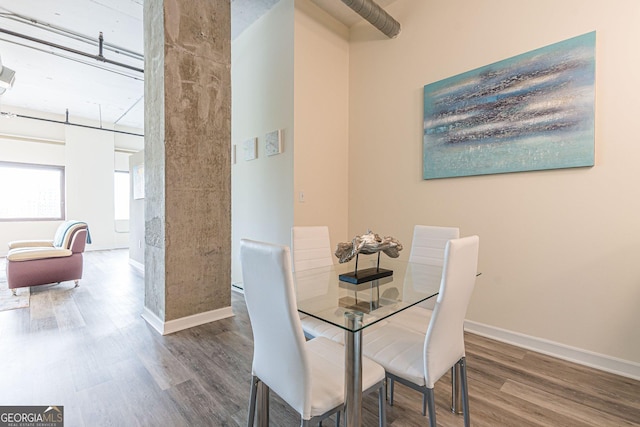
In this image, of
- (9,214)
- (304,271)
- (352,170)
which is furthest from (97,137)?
(304,271)

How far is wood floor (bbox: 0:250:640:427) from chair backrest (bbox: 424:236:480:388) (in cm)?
56

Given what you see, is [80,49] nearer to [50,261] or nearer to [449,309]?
[50,261]

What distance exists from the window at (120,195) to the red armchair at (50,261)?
364 cm

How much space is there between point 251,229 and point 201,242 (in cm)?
96

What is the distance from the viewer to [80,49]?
428 centimetres

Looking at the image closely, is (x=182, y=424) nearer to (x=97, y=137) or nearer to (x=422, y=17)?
(x=422, y=17)

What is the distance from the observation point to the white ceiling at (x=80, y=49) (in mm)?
3352

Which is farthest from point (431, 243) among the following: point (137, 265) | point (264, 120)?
point (137, 265)

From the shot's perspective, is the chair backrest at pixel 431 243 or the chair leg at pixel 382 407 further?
the chair backrest at pixel 431 243

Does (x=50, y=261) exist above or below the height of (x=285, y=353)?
below

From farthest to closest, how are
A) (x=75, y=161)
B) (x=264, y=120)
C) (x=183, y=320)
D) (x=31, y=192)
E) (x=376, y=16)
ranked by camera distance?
(x=75, y=161) → (x=31, y=192) → (x=264, y=120) → (x=376, y=16) → (x=183, y=320)

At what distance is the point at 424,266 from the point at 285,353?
141 cm

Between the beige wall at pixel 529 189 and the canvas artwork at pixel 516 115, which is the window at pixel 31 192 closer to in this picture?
the beige wall at pixel 529 189

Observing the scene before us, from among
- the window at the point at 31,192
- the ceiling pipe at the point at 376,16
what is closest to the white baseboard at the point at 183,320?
the ceiling pipe at the point at 376,16
